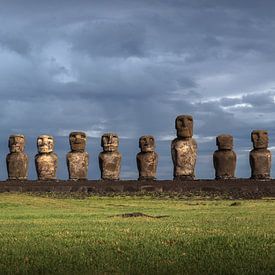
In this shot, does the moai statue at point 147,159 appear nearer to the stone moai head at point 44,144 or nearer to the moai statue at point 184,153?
the moai statue at point 184,153

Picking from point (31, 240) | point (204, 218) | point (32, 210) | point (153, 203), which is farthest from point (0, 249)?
point (153, 203)

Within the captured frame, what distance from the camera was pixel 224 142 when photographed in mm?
33656

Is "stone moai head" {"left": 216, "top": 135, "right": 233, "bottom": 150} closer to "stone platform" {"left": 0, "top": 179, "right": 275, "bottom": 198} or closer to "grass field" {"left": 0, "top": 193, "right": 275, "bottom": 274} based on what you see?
"stone platform" {"left": 0, "top": 179, "right": 275, "bottom": 198}

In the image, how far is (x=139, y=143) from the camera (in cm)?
3506

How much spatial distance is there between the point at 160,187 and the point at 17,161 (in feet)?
28.9

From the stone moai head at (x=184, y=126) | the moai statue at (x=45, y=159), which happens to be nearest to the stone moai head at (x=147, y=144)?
the stone moai head at (x=184, y=126)

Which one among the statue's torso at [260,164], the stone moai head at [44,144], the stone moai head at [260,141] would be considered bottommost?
the statue's torso at [260,164]

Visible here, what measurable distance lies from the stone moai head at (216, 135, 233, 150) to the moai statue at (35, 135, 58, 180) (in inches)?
357

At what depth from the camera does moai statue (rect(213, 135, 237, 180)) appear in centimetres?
3294

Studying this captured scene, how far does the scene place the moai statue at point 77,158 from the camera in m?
35.3

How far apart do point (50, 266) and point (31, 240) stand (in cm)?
275

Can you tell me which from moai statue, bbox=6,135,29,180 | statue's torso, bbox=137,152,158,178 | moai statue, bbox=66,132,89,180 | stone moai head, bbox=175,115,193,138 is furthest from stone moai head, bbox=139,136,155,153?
moai statue, bbox=6,135,29,180

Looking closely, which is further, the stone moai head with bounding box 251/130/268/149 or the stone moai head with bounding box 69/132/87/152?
the stone moai head with bounding box 69/132/87/152

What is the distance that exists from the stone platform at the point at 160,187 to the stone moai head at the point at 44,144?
262cm
